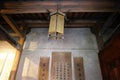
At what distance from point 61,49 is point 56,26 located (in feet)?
5.69

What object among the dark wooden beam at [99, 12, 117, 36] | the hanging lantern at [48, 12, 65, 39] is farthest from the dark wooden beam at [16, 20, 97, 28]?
the hanging lantern at [48, 12, 65, 39]

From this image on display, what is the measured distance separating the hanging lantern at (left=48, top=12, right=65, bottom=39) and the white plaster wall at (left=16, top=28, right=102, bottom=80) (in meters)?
1.59

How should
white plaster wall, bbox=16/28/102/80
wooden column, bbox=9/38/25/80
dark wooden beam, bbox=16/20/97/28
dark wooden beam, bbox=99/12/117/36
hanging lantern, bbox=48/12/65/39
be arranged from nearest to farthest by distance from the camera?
hanging lantern, bbox=48/12/65/39
dark wooden beam, bbox=99/12/117/36
wooden column, bbox=9/38/25/80
white plaster wall, bbox=16/28/102/80
dark wooden beam, bbox=16/20/97/28

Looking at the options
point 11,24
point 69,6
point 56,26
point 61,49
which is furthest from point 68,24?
point 11,24

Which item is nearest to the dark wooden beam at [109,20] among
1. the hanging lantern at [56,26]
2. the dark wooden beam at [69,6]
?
the dark wooden beam at [69,6]

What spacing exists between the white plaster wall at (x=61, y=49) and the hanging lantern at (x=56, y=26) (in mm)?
1594

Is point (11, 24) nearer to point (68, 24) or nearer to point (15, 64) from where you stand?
point (15, 64)

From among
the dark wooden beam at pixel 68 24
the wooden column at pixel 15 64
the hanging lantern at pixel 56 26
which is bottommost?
the wooden column at pixel 15 64

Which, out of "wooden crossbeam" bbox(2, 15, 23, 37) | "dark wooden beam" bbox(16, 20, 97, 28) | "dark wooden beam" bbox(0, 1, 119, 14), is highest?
"dark wooden beam" bbox(16, 20, 97, 28)

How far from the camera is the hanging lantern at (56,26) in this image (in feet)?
8.40

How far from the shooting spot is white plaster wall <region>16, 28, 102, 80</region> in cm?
378

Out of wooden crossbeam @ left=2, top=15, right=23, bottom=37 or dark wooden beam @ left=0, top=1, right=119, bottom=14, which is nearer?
dark wooden beam @ left=0, top=1, right=119, bottom=14

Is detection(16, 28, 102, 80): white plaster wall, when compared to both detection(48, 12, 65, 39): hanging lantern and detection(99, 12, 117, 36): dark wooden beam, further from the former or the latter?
detection(48, 12, 65, 39): hanging lantern

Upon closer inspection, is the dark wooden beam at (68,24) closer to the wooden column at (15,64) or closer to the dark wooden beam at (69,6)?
the wooden column at (15,64)
